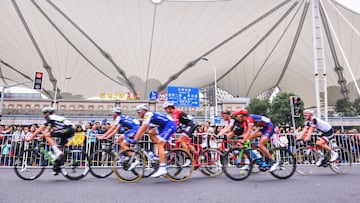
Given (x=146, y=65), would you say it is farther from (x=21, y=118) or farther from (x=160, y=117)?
(x=160, y=117)

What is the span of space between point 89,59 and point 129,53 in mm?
6743

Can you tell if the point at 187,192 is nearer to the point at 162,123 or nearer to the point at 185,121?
the point at 162,123

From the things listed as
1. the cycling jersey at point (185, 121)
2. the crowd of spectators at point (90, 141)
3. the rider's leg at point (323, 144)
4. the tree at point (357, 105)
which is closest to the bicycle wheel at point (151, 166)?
the cycling jersey at point (185, 121)

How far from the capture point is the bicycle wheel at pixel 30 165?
6142 millimetres

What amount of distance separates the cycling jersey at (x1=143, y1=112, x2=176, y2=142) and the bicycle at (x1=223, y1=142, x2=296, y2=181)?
143 centimetres

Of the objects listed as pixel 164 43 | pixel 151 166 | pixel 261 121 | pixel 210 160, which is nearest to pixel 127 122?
pixel 151 166

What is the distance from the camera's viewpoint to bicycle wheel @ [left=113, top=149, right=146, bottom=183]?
5.68m

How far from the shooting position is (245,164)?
5.88m

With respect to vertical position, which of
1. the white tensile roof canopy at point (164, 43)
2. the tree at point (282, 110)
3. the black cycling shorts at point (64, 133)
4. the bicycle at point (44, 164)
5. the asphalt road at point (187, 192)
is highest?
the white tensile roof canopy at point (164, 43)

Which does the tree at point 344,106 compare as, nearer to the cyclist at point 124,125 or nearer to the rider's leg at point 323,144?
the rider's leg at point 323,144

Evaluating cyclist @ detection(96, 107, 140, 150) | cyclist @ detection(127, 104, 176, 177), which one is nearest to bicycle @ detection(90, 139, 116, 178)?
cyclist @ detection(96, 107, 140, 150)

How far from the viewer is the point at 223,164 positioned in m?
5.85

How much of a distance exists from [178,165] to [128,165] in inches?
45.1

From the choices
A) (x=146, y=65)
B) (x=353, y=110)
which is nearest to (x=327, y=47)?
(x=353, y=110)
